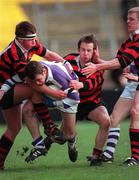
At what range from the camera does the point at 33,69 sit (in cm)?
785

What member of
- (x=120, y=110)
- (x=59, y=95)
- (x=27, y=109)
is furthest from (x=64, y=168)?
(x=120, y=110)

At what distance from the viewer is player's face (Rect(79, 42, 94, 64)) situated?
8609mm

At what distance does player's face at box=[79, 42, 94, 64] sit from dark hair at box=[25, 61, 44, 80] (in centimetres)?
86

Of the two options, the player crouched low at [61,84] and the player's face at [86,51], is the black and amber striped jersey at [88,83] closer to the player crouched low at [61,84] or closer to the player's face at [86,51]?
the player's face at [86,51]

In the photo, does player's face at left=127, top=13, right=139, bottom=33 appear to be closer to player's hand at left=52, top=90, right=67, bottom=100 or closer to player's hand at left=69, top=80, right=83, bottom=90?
player's hand at left=69, top=80, right=83, bottom=90

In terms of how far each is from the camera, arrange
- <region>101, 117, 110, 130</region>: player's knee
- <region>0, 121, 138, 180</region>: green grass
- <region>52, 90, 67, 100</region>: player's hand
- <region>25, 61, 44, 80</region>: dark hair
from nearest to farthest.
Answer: <region>0, 121, 138, 180</region>: green grass → <region>25, 61, 44, 80</region>: dark hair → <region>52, 90, 67, 100</region>: player's hand → <region>101, 117, 110, 130</region>: player's knee

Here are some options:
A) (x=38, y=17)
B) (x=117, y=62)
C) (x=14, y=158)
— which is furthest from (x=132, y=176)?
(x=38, y=17)

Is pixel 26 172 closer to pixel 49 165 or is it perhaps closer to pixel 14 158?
pixel 49 165

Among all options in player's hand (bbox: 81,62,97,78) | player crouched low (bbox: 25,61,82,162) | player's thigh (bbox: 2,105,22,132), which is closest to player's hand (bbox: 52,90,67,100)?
player crouched low (bbox: 25,61,82,162)

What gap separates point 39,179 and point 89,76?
1.58m

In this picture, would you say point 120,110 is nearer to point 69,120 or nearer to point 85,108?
point 85,108

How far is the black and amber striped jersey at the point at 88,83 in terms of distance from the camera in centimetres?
859

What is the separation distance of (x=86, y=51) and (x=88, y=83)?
37 centimetres

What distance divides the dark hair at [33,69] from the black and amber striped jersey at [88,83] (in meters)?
0.81
